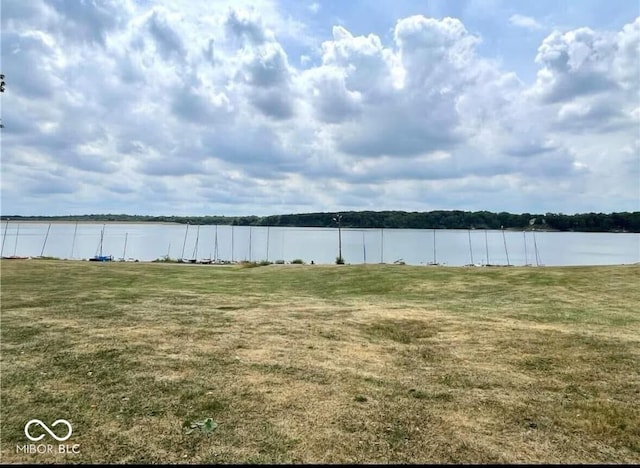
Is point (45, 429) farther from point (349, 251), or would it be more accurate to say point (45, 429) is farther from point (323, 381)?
point (349, 251)

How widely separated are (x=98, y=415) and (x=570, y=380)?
5.68 meters

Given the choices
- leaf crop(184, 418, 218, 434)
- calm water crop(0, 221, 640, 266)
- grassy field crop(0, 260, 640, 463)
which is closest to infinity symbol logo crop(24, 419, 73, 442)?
grassy field crop(0, 260, 640, 463)

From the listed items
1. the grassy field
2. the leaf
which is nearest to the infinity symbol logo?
the grassy field

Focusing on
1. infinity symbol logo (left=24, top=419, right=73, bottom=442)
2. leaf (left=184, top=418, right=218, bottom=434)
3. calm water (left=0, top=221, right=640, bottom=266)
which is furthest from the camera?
calm water (left=0, top=221, right=640, bottom=266)

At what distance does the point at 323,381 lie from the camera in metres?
6.02

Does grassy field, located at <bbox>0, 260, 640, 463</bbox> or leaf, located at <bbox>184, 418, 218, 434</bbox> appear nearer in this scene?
grassy field, located at <bbox>0, 260, 640, 463</bbox>

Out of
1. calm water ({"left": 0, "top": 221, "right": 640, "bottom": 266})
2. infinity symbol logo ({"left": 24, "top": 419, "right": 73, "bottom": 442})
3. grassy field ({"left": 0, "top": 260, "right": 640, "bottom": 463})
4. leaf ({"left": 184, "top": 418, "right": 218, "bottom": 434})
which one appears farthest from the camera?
calm water ({"left": 0, "top": 221, "right": 640, "bottom": 266})

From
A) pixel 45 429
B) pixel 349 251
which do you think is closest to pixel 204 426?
pixel 45 429

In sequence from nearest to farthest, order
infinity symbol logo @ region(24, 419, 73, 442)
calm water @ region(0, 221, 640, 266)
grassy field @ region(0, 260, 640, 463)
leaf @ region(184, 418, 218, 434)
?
grassy field @ region(0, 260, 640, 463) → infinity symbol logo @ region(24, 419, 73, 442) → leaf @ region(184, 418, 218, 434) → calm water @ region(0, 221, 640, 266)

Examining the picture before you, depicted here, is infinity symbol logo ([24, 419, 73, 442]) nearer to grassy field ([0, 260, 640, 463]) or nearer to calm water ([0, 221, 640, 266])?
grassy field ([0, 260, 640, 463])

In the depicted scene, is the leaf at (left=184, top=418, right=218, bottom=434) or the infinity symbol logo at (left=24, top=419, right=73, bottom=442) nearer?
the infinity symbol logo at (left=24, top=419, right=73, bottom=442)

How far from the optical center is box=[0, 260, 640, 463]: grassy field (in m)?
4.31

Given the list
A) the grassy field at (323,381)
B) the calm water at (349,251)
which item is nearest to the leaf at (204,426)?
the grassy field at (323,381)

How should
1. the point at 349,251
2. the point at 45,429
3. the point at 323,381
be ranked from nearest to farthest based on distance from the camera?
the point at 45,429, the point at 323,381, the point at 349,251
